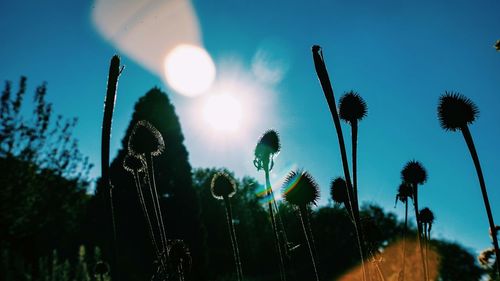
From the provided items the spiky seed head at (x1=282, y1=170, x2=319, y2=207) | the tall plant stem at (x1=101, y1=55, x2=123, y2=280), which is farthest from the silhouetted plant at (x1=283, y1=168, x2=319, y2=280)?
the tall plant stem at (x1=101, y1=55, x2=123, y2=280)

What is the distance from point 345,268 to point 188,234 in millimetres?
26916

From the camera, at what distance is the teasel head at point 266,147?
832 cm

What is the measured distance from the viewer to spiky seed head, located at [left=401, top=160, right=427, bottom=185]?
30.9 feet

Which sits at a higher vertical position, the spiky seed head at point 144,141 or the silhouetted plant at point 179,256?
the spiky seed head at point 144,141

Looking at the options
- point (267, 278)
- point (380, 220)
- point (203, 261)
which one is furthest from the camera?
point (380, 220)

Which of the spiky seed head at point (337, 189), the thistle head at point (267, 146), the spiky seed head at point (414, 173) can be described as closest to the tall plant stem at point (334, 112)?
the thistle head at point (267, 146)

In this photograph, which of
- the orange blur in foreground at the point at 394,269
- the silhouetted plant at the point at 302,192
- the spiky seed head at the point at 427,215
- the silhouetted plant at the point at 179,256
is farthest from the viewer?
the spiky seed head at the point at 427,215

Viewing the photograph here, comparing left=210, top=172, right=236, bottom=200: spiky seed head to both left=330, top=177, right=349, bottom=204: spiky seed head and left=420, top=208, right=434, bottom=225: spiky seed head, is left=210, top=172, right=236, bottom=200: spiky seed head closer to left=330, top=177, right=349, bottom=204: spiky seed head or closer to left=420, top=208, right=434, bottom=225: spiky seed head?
left=330, top=177, right=349, bottom=204: spiky seed head

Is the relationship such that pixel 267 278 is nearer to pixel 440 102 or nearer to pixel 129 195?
pixel 129 195

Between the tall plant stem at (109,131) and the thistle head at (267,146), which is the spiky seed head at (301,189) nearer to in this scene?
the thistle head at (267,146)

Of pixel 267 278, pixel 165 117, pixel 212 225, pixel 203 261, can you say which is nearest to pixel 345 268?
pixel 267 278

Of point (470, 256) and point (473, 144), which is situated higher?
point (473, 144)

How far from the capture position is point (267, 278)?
5128 centimetres

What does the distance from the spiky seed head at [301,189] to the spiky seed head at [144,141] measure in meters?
2.61
